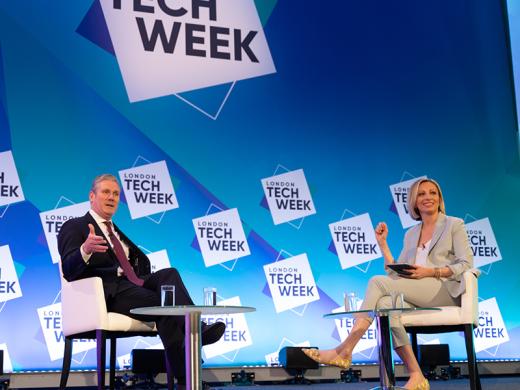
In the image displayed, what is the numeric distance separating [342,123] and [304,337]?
5.43 ft

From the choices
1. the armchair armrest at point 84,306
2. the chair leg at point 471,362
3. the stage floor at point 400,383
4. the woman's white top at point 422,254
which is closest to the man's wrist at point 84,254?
the armchair armrest at point 84,306

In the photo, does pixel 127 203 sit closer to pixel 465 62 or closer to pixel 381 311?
pixel 381 311

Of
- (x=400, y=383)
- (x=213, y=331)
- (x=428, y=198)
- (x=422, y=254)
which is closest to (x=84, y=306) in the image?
(x=213, y=331)

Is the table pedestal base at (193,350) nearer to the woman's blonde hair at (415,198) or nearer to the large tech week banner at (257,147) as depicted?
the woman's blonde hair at (415,198)

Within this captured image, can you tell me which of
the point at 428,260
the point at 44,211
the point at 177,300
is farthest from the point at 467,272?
the point at 44,211

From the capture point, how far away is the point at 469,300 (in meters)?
3.48

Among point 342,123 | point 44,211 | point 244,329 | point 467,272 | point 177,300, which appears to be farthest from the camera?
point 342,123

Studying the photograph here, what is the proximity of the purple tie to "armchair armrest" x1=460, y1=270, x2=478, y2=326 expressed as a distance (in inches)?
63.7

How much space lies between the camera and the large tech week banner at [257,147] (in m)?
4.52

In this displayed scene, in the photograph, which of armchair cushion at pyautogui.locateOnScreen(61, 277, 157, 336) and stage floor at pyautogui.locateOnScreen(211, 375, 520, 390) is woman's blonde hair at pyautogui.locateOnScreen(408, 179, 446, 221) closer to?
stage floor at pyautogui.locateOnScreen(211, 375, 520, 390)

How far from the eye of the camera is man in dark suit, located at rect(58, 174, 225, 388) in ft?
10.5

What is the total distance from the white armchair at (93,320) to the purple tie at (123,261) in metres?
0.20

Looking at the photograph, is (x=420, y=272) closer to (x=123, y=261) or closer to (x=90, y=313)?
(x=123, y=261)

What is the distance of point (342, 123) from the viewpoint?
5379mm
